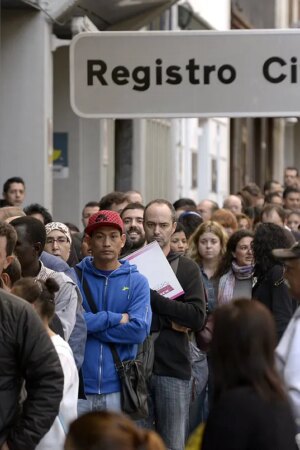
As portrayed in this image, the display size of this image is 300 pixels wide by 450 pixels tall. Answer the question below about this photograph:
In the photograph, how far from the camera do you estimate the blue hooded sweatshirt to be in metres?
8.27

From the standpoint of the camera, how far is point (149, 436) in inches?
160

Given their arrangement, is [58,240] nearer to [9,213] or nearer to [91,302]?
[9,213]

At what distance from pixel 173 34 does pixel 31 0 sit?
3.50m

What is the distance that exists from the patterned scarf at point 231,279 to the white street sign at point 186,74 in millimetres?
1645

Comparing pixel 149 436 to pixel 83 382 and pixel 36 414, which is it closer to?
pixel 36 414

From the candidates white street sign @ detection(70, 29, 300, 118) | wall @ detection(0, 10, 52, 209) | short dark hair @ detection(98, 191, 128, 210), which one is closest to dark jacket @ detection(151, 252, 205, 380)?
white street sign @ detection(70, 29, 300, 118)

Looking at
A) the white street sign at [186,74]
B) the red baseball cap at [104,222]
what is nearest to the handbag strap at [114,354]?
the red baseball cap at [104,222]

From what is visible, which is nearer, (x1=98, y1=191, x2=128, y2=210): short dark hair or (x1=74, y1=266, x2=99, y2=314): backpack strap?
(x1=74, y1=266, x2=99, y2=314): backpack strap

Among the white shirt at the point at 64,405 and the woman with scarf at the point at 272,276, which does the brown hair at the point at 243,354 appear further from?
the woman with scarf at the point at 272,276

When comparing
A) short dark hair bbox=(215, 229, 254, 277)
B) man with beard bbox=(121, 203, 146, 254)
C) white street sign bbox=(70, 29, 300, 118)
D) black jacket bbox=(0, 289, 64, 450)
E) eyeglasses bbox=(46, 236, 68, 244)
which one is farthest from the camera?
white street sign bbox=(70, 29, 300, 118)

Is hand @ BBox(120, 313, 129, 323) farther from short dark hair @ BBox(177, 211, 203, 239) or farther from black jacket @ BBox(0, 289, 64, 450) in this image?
short dark hair @ BBox(177, 211, 203, 239)

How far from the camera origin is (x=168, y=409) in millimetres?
9172

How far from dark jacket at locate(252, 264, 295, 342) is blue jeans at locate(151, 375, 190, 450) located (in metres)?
0.76

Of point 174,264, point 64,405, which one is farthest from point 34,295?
point 174,264
